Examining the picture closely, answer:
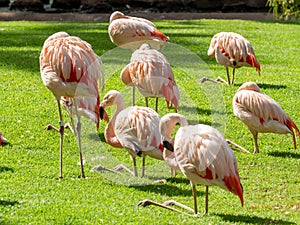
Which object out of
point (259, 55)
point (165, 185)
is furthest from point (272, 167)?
point (259, 55)

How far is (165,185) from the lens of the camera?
645 centimetres

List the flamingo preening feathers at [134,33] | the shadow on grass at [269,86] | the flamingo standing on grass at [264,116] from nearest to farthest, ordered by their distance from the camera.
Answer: the flamingo standing on grass at [264,116] < the flamingo preening feathers at [134,33] < the shadow on grass at [269,86]

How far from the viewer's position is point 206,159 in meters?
5.34

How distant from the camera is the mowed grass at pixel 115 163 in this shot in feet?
18.2

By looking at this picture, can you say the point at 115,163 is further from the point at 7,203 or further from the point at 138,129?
the point at 7,203

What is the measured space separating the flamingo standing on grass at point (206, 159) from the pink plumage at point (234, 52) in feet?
14.2

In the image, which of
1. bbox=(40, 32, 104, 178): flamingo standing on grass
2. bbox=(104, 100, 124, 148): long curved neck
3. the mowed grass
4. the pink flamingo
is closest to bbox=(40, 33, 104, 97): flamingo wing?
bbox=(40, 32, 104, 178): flamingo standing on grass

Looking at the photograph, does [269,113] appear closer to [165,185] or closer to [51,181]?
[165,185]

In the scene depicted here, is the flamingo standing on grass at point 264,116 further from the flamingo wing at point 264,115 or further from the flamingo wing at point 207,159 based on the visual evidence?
the flamingo wing at point 207,159

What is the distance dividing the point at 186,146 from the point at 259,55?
7.69 m

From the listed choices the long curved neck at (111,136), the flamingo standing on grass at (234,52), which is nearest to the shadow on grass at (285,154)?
the long curved neck at (111,136)

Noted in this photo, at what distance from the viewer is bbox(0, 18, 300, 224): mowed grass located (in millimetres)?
5547

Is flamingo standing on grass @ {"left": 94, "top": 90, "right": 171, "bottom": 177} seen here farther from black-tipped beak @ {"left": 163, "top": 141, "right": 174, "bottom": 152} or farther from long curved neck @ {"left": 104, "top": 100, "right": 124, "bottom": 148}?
black-tipped beak @ {"left": 163, "top": 141, "right": 174, "bottom": 152}

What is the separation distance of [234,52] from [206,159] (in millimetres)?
4633
